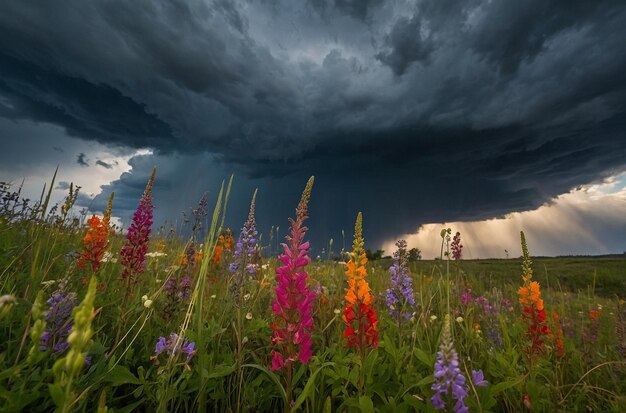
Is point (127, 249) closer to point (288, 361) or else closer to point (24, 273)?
point (24, 273)

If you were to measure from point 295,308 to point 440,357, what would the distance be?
3.32 ft

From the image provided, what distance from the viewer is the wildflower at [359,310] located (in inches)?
95.4

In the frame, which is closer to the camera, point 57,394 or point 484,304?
point 57,394

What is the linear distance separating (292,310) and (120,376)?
1118 mm

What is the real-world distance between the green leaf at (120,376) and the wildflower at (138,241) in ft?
4.50

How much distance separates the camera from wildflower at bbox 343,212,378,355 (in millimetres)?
2424

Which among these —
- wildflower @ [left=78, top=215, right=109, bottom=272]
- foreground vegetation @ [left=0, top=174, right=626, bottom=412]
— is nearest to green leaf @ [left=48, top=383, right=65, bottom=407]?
foreground vegetation @ [left=0, top=174, right=626, bottom=412]

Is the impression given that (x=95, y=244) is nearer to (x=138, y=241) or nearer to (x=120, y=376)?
(x=138, y=241)

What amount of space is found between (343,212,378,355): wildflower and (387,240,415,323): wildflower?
2.73 ft

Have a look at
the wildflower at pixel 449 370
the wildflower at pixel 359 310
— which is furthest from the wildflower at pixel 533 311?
the wildflower at pixel 449 370

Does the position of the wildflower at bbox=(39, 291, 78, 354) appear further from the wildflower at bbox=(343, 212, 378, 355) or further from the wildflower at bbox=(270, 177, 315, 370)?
the wildflower at bbox=(343, 212, 378, 355)

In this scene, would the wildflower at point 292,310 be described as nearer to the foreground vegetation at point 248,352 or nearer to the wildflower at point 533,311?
the foreground vegetation at point 248,352

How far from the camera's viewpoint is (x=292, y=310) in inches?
87.6

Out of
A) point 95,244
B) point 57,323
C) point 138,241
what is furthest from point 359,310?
point 95,244
